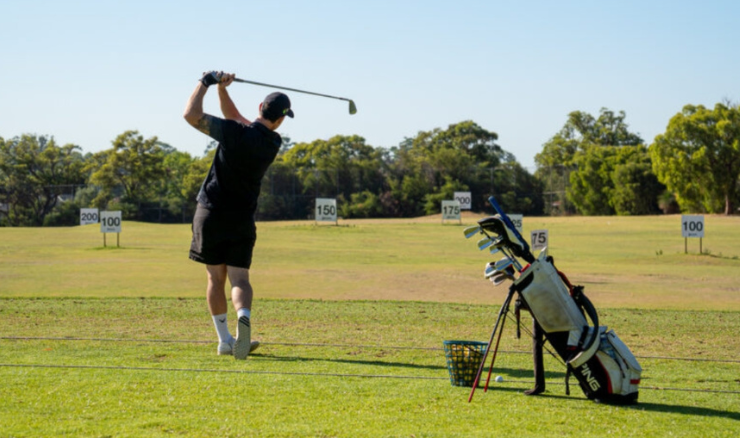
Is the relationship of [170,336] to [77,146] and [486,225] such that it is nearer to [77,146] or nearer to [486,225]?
[486,225]

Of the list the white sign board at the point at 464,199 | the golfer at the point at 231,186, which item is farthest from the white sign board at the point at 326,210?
the golfer at the point at 231,186

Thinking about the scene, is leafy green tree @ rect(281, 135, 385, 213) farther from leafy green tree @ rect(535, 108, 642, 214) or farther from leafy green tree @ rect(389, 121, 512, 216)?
leafy green tree @ rect(535, 108, 642, 214)

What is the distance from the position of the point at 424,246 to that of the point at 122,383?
37.2 metres

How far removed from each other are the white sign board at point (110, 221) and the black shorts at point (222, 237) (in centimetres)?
2806

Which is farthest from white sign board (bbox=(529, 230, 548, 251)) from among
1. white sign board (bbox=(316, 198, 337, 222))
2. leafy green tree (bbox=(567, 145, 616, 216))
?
leafy green tree (bbox=(567, 145, 616, 216))

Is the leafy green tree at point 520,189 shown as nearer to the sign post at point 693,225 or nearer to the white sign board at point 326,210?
the white sign board at point 326,210

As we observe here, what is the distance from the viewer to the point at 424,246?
4359cm

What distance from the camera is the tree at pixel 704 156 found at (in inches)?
2588

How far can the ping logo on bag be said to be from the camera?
20.8 ft

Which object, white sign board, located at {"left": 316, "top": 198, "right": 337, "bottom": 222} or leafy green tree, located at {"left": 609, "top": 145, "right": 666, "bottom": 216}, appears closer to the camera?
white sign board, located at {"left": 316, "top": 198, "right": 337, "bottom": 222}

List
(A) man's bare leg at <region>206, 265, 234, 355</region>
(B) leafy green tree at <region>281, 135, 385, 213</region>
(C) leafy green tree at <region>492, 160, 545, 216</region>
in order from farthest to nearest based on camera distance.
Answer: (B) leafy green tree at <region>281, 135, 385, 213</region>
(C) leafy green tree at <region>492, 160, 545, 216</region>
(A) man's bare leg at <region>206, 265, 234, 355</region>

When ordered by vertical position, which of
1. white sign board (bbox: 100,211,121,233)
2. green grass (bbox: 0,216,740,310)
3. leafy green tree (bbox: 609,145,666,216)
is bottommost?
green grass (bbox: 0,216,740,310)

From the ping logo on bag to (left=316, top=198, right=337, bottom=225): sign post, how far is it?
56671mm

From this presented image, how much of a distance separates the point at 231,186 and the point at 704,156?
62854 millimetres
